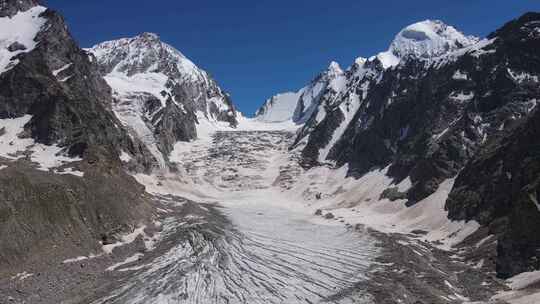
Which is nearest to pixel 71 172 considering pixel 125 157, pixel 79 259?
pixel 79 259

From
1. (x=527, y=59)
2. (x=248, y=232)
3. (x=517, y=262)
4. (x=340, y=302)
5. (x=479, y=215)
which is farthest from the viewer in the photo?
(x=527, y=59)

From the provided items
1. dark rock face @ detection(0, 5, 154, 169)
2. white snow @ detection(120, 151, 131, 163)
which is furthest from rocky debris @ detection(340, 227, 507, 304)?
white snow @ detection(120, 151, 131, 163)

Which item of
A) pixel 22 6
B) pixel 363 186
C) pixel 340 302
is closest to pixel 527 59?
pixel 363 186

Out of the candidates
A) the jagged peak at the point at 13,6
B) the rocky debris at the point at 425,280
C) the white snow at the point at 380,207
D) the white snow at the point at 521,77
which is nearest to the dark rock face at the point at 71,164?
the jagged peak at the point at 13,6

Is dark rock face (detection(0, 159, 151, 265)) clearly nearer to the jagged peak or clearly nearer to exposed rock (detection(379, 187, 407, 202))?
exposed rock (detection(379, 187, 407, 202))

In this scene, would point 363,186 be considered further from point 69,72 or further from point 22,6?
point 22,6
